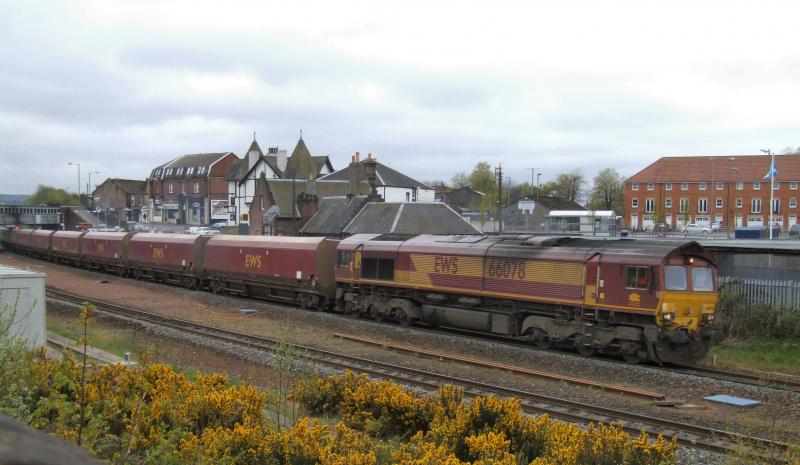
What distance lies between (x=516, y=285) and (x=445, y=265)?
3.21 metres

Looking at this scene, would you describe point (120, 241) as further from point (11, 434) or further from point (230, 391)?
point (11, 434)

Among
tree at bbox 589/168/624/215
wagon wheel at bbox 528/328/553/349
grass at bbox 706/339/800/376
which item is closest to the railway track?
wagon wheel at bbox 528/328/553/349

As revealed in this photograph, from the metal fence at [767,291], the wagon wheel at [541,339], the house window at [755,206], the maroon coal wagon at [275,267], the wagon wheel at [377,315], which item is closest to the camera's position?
the wagon wheel at [541,339]

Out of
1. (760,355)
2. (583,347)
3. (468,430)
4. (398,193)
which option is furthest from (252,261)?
(398,193)

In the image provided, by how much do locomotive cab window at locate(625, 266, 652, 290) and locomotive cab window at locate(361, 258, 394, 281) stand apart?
9800 millimetres

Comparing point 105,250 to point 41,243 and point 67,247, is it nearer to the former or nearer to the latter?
point 67,247

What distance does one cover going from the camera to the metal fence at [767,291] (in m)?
23.2

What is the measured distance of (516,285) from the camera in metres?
21.5

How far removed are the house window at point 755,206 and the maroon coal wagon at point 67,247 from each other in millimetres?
71828

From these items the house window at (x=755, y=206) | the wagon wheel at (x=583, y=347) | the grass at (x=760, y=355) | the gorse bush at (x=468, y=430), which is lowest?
the grass at (x=760, y=355)

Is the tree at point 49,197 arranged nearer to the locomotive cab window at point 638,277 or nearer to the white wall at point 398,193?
the white wall at point 398,193

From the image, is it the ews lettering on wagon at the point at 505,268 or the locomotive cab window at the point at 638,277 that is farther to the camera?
the ews lettering on wagon at the point at 505,268

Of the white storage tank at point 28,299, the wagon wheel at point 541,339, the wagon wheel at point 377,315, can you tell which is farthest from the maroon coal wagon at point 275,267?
the white storage tank at point 28,299

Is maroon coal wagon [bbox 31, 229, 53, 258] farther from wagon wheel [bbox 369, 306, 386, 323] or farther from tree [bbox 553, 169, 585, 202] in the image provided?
tree [bbox 553, 169, 585, 202]
